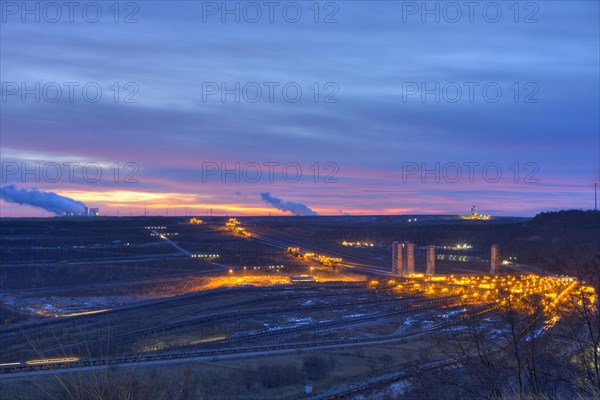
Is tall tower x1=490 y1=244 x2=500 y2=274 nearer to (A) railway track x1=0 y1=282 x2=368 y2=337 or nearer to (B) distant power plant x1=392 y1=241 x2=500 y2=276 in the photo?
(B) distant power plant x1=392 y1=241 x2=500 y2=276

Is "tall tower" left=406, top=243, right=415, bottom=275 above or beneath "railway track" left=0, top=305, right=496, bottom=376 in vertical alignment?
above

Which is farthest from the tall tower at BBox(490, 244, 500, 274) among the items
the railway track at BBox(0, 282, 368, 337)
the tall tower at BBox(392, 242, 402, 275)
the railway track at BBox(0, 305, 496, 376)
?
the railway track at BBox(0, 305, 496, 376)

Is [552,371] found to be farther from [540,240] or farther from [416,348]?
[540,240]

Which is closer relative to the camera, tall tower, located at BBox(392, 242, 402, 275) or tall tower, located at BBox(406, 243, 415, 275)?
tall tower, located at BBox(406, 243, 415, 275)

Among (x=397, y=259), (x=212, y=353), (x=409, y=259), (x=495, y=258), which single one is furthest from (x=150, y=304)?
(x=495, y=258)

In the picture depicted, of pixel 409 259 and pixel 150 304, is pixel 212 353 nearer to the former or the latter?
pixel 150 304

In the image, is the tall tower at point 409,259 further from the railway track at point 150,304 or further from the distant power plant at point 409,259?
the railway track at point 150,304

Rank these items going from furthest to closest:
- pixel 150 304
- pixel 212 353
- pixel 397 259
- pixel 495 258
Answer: pixel 397 259
pixel 495 258
pixel 150 304
pixel 212 353

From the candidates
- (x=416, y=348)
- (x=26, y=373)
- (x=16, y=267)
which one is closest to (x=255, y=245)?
(x=16, y=267)
